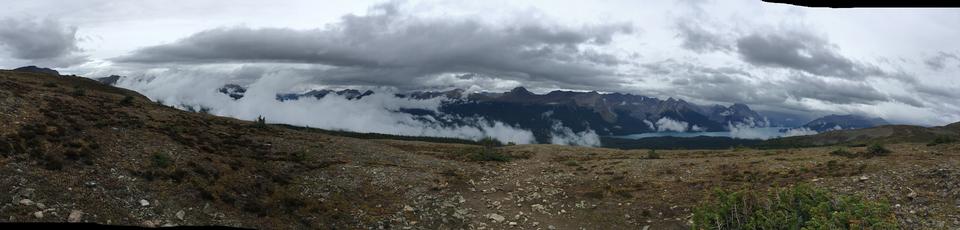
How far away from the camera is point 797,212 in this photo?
15.5 m

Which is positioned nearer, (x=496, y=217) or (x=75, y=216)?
(x=75, y=216)

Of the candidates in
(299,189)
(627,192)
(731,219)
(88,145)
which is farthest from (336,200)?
(731,219)

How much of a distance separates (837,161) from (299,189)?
3280 centimetres

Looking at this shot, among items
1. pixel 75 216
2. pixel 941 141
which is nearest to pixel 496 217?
pixel 75 216

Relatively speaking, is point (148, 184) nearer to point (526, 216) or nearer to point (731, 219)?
point (526, 216)

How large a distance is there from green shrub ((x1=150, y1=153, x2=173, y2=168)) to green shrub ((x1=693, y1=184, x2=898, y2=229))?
22970 mm

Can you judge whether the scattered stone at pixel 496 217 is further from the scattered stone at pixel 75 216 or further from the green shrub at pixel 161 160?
the scattered stone at pixel 75 216

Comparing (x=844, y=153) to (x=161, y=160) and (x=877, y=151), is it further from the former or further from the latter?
(x=161, y=160)

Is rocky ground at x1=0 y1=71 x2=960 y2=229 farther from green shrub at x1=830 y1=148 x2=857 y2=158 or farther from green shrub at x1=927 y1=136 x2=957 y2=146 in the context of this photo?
green shrub at x1=927 y1=136 x2=957 y2=146

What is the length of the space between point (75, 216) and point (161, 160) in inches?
307

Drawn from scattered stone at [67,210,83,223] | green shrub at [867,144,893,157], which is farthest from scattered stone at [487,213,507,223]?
green shrub at [867,144,893,157]

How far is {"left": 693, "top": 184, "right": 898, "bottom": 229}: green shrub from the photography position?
1291 centimetres

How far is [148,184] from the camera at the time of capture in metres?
21.6

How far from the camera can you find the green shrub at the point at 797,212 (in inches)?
508
